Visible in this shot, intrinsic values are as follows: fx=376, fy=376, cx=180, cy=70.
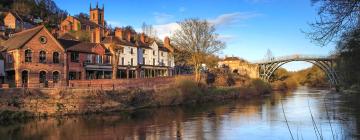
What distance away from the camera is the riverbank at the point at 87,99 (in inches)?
1430

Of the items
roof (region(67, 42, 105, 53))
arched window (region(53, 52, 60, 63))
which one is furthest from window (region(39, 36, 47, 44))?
roof (region(67, 42, 105, 53))

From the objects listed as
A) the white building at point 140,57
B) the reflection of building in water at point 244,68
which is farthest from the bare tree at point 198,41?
the reflection of building in water at point 244,68

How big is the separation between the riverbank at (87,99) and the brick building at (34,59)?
23.3 ft

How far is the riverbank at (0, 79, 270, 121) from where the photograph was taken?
119ft

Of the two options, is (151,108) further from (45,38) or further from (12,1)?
(12,1)

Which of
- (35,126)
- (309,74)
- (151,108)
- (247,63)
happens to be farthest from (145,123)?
(309,74)

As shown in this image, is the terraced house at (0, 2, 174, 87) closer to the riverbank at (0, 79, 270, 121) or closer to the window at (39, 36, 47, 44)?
the window at (39, 36, 47, 44)

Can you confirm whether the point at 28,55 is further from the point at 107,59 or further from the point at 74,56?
the point at 107,59

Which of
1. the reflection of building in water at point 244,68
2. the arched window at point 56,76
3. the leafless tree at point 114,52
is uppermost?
the leafless tree at point 114,52

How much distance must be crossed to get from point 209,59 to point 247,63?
4076cm

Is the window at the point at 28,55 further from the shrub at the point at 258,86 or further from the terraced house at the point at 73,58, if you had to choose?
the shrub at the point at 258,86

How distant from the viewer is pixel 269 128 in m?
27.0

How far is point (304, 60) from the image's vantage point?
9119cm

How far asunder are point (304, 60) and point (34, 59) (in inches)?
2577
